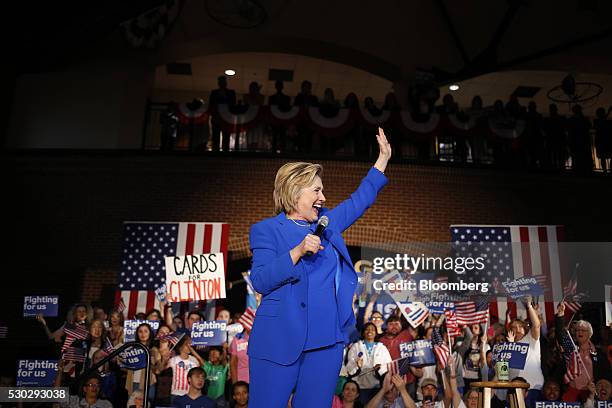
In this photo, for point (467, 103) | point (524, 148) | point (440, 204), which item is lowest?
point (440, 204)

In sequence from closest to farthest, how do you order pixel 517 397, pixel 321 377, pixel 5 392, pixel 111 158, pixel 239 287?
1. pixel 321 377
2. pixel 5 392
3. pixel 517 397
4. pixel 111 158
5. pixel 239 287

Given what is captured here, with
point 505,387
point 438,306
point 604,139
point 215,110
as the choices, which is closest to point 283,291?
point 505,387

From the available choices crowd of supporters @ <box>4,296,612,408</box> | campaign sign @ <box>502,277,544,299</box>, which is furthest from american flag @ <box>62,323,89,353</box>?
campaign sign @ <box>502,277,544,299</box>

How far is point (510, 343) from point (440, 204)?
3380 mm

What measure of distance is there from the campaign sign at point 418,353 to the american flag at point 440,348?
176mm

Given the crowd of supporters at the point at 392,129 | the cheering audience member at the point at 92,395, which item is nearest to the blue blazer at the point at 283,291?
the cheering audience member at the point at 92,395

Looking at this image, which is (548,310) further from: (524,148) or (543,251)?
(524,148)

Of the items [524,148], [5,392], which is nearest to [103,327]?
[5,392]

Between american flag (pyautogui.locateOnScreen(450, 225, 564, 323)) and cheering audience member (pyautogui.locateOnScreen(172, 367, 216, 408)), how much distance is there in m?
4.22

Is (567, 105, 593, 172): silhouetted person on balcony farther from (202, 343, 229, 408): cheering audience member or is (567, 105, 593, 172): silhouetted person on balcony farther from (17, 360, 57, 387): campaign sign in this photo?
(17, 360, 57, 387): campaign sign

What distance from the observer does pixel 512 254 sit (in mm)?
9422

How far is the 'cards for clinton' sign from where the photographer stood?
8555 mm

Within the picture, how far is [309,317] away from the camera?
221 centimetres

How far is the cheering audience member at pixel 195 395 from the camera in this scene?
7.29m
